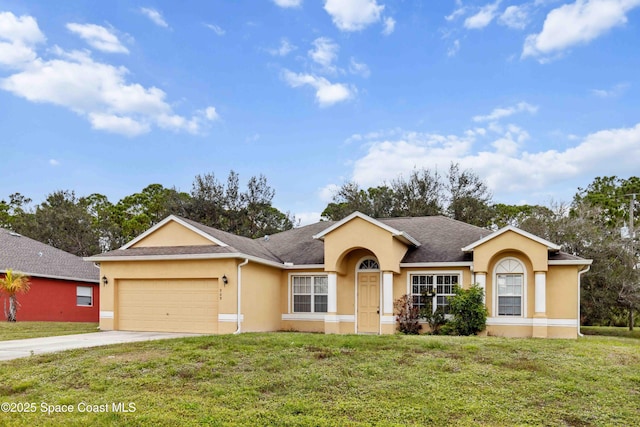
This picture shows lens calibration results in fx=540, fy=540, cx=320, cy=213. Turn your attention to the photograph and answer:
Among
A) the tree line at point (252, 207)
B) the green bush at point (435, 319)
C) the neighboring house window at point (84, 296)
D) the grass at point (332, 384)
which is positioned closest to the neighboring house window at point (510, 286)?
Result: the green bush at point (435, 319)

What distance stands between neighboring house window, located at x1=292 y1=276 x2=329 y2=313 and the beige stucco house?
4 centimetres

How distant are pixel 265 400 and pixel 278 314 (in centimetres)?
1230

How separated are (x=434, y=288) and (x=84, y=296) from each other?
62.9 feet

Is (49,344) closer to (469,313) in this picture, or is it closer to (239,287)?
(239,287)

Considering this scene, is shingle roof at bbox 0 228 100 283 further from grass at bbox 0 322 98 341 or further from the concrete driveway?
the concrete driveway

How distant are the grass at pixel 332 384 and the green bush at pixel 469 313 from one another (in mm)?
5228

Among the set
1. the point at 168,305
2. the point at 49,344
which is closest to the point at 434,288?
the point at 168,305

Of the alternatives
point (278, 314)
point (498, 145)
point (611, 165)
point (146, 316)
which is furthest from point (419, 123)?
point (611, 165)

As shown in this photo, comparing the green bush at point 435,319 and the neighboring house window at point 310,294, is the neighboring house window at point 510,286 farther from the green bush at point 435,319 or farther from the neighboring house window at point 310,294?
the neighboring house window at point 310,294

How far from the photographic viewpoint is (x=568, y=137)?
25.3 metres

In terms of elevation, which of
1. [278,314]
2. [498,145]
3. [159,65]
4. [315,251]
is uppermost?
[159,65]

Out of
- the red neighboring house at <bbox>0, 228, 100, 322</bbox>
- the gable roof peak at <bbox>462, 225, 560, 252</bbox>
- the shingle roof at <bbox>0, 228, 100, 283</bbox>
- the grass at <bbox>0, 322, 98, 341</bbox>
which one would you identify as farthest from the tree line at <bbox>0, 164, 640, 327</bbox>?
the grass at <bbox>0, 322, 98, 341</bbox>

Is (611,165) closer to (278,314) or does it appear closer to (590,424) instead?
(278,314)

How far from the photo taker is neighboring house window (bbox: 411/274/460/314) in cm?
1878
